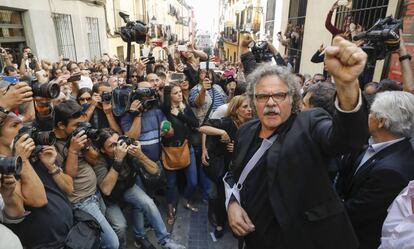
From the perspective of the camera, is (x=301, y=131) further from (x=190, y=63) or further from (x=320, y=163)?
(x=190, y=63)

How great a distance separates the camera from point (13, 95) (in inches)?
72.7

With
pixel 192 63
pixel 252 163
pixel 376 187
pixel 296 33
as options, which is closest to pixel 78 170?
pixel 252 163

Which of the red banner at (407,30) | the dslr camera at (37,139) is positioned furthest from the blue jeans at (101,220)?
the red banner at (407,30)

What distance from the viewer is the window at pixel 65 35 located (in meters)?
10.1

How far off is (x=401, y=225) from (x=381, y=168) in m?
0.41

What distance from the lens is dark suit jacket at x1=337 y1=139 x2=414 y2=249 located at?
5.53 ft

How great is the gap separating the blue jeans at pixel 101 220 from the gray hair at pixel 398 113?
2.36 meters

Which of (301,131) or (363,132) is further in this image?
(301,131)

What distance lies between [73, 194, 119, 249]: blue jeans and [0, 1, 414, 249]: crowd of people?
0.04ft

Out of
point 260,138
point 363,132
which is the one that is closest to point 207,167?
point 260,138

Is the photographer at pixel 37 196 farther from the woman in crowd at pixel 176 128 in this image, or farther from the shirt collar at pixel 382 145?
the shirt collar at pixel 382 145

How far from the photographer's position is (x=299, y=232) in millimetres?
1385

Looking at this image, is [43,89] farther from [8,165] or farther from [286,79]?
[286,79]

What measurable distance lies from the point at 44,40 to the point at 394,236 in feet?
34.5
